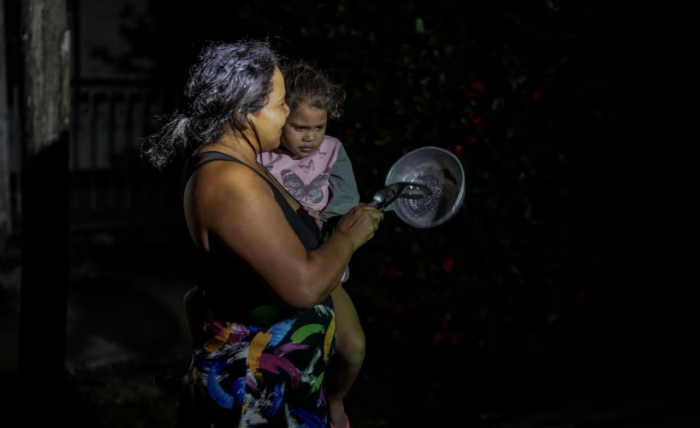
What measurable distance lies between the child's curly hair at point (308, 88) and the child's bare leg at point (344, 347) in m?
0.68

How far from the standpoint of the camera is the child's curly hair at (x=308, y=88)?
3197 millimetres

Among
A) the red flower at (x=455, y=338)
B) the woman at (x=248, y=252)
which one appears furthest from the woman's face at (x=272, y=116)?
the red flower at (x=455, y=338)

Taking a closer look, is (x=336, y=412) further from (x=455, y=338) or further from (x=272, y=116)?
(x=455, y=338)

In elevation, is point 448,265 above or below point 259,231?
below

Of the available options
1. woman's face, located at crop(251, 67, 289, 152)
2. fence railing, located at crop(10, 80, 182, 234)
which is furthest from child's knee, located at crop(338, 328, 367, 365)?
fence railing, located at crop(10, 80, 182, 234)

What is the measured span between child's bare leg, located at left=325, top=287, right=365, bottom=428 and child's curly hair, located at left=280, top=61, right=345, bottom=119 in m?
0.68

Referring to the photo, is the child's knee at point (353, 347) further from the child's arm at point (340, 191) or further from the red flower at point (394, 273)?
the red flower at point (394, 273)

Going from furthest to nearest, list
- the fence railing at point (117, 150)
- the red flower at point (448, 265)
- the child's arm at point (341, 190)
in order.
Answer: the fence railing at point (117, 150), the red flower at point (448, 265), the child's arm at point (341, 190)

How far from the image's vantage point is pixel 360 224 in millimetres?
2568

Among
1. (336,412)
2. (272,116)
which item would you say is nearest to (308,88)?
(272,116)

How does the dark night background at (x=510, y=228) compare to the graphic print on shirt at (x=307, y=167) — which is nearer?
the graphic print on shirt at (x=307, y=167)

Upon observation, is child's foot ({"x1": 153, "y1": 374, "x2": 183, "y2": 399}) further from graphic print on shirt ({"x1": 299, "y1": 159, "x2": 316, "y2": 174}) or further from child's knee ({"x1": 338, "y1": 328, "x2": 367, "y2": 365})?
graphic print on shirt ({"x1": 299, "y1": 159, "x2": 316, "y2": 174})

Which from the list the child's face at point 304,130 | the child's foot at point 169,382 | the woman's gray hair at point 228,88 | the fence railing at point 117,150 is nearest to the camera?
the woman's gray hair at point 228,88

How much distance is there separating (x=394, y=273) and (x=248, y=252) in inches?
122
